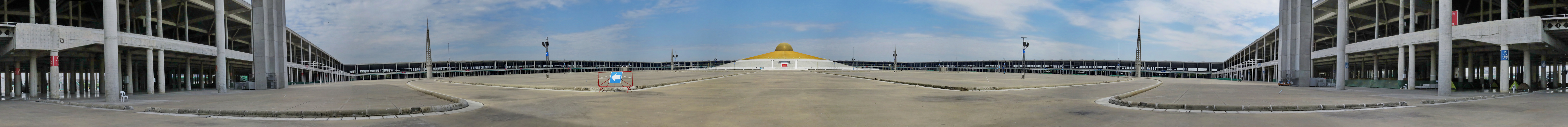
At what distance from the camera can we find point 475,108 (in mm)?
15703

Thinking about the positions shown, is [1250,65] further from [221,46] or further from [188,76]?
[188,76]

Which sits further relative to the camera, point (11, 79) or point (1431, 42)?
point (11, 79)

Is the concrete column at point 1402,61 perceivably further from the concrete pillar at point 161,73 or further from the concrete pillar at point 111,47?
the concrete pillar at point 161,73

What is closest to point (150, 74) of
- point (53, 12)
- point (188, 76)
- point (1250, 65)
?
point (53, 12)

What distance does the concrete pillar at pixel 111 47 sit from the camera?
21422mm

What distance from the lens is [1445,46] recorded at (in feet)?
80.4

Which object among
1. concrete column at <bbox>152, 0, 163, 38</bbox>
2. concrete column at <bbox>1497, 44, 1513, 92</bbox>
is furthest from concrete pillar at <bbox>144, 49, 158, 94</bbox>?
concrete column at <bbox>1497, 44, 1513, 92</bbox>

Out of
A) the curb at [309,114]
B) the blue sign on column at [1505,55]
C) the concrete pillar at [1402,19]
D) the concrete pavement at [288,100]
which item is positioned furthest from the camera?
the concrete pillar at [1402,19]

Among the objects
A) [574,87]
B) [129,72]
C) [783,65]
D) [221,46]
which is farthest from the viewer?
[783,65]

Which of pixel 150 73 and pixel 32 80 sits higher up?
pixel 150 73

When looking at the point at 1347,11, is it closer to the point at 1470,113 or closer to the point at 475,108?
the point at 1470,113

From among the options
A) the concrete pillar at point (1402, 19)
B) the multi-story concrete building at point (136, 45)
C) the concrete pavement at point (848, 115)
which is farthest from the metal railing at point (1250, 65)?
the multi-story concrete building at point (136, 45)

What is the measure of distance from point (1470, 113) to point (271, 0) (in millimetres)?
41556

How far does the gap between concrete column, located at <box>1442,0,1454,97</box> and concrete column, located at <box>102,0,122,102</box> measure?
121ft
